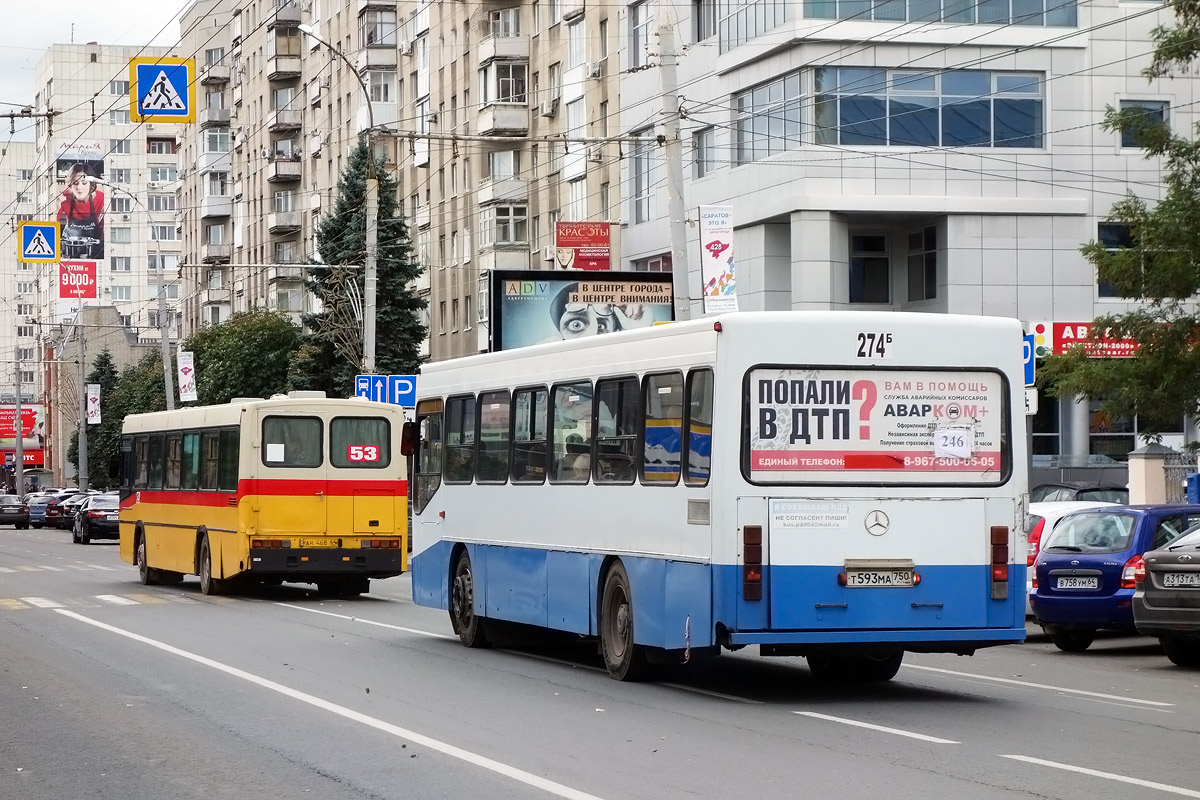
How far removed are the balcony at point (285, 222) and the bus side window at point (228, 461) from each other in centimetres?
6911

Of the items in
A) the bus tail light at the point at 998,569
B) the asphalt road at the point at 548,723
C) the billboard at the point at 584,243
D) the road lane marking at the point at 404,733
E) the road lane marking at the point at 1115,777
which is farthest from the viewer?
the billboard at the point at 584,243

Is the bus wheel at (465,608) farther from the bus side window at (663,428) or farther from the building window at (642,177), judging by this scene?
the building window at (642,177)

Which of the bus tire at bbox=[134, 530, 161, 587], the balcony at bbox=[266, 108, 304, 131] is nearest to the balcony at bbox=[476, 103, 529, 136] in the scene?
the balcony at bbox=[266, 108, 304, 131]

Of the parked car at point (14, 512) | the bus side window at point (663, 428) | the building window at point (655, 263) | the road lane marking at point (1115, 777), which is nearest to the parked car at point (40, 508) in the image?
the parked car at point (14, 512)

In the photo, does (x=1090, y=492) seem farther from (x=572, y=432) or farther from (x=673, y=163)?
(x=572, y=432)

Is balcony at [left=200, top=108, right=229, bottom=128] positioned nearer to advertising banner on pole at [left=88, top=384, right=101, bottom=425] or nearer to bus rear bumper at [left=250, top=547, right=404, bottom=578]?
advertising banner on pole at [left=88, top=384, right=101, bottom=425]

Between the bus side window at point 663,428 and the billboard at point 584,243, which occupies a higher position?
the billboard at point 584,243

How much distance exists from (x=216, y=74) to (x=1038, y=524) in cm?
9551

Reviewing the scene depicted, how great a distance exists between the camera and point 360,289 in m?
67.3

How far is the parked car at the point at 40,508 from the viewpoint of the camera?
270 ft

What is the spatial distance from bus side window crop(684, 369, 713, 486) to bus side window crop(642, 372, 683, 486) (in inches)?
6.5

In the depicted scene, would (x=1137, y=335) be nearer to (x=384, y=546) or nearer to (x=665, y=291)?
(x=384, y=546)

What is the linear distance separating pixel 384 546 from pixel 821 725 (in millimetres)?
16353

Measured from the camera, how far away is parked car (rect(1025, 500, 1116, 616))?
21.1 metres
